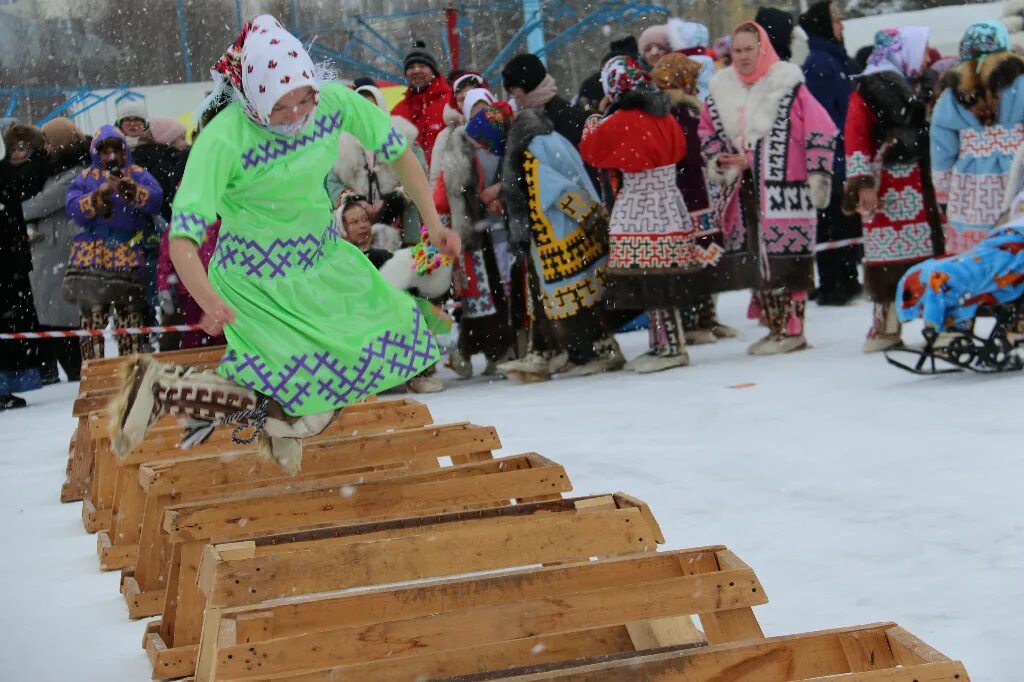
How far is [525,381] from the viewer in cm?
995

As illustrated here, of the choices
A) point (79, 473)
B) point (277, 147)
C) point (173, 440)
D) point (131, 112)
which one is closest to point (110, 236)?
point (131, 112)

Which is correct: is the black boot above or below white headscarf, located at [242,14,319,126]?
below

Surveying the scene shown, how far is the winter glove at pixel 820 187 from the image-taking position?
941 cm

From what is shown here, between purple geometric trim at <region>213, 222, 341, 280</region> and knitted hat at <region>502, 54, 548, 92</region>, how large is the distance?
5314mm

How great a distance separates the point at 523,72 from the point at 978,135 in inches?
112

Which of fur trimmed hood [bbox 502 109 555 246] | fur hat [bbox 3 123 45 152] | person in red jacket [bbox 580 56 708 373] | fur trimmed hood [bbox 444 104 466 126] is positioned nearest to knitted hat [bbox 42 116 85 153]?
fur hat [bbox 3 123 45 152]

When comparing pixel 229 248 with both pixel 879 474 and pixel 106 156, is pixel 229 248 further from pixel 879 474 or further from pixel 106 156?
pixel 106 156

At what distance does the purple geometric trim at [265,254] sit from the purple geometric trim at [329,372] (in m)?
0.26

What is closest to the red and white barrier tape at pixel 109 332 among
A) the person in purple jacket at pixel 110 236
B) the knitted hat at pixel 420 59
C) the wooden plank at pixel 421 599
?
the person in purple jacket at pixel 110 236

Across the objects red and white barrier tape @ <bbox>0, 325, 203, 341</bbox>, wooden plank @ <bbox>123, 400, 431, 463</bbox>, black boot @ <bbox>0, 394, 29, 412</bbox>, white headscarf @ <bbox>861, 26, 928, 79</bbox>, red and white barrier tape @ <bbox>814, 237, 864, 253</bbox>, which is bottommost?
black boot @ <bbox>0, 394, 29, 412</bbox>

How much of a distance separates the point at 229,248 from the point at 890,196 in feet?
19.0

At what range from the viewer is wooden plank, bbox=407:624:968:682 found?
8.48 feet

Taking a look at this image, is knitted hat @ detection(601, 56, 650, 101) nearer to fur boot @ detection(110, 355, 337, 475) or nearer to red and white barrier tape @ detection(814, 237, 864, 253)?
red and white barrier tape @ detection(814, 237, 864, 253)

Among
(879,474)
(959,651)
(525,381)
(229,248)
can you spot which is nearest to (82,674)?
(229,248)
